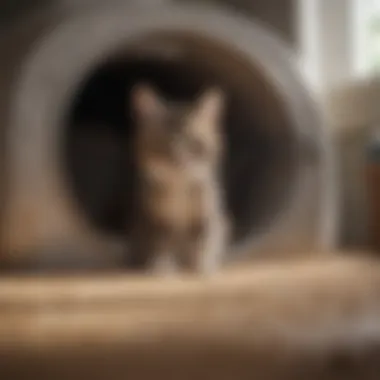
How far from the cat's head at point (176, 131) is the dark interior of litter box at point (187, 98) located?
0.14 meters

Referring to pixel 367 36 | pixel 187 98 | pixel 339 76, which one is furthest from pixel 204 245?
pixel 367 36

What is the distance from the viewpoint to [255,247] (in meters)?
1.42

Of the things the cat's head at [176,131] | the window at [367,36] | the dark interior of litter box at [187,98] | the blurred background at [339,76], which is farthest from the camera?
the window at [367,36]

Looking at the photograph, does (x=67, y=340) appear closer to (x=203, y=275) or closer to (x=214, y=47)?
(x=203, y=275)

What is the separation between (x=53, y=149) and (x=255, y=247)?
39 centimetres

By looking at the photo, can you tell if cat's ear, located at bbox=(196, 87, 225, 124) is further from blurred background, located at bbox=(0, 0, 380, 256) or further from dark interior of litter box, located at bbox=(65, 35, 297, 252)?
blurred background, located at bbox=(0, 0, 380, 256)

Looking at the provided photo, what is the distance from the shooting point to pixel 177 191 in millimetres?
1299

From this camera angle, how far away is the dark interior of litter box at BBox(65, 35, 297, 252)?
1.46m

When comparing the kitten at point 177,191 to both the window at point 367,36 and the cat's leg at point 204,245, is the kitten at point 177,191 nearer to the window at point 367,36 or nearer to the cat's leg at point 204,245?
the cat's leg at point 204,245

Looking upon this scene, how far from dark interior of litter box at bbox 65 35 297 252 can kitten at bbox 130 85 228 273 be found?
0.13 meters

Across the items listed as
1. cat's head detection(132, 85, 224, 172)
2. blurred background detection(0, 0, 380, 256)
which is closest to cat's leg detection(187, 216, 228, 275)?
cat's head detection(132, 85, 224, 172)

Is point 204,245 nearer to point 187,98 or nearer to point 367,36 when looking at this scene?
point 187,98

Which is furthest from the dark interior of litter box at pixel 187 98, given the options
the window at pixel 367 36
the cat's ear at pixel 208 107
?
the window at pixel 367 36

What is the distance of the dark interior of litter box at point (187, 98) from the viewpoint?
1.46 metres
